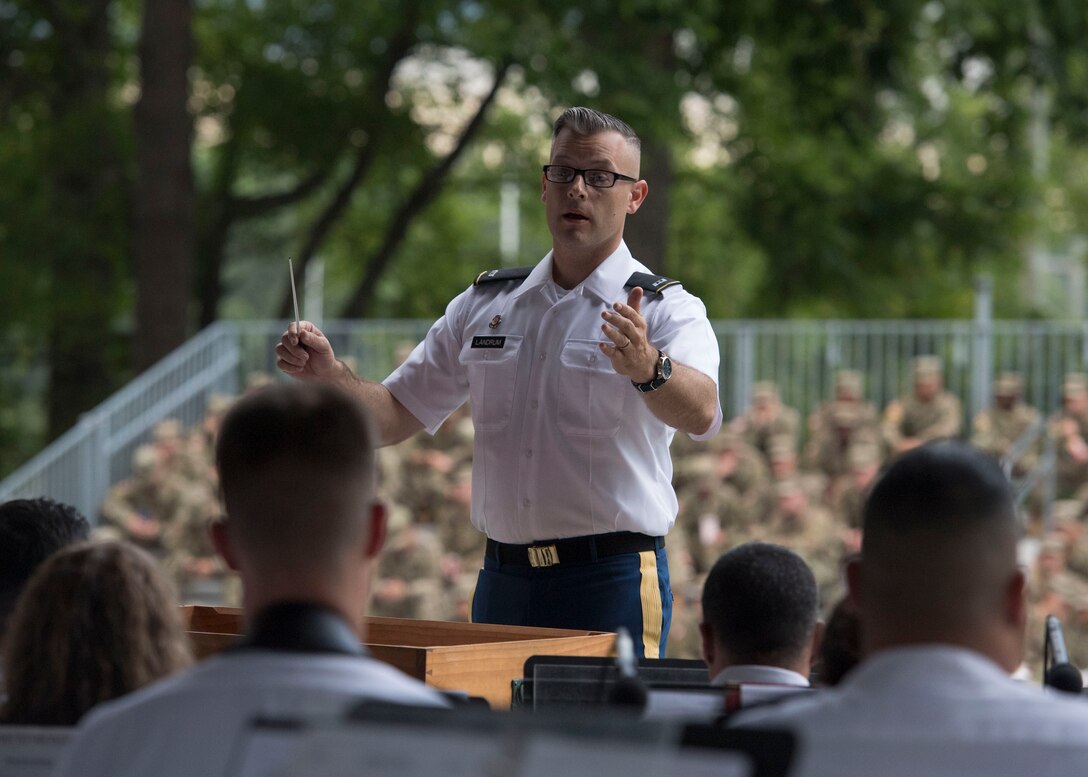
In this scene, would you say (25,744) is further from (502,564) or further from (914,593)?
(502,564)

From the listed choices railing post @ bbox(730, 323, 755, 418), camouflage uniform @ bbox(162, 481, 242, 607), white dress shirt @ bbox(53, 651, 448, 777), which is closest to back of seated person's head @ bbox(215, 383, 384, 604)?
white dress shirt @ bbox(53, 651, 448, 777)

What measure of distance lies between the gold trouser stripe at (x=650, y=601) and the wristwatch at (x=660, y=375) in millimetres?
505

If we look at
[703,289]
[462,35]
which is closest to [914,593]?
[462,35]

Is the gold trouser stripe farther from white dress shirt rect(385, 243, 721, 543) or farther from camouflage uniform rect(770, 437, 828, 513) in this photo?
camouflage uniform rect(770, 437, 828, 513)

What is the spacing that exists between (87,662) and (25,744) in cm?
15

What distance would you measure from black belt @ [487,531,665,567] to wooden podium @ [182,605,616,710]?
318 millimetres

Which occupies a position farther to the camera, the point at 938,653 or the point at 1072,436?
the point at 1072,436

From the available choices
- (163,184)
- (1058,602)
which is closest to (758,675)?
(1058,602)

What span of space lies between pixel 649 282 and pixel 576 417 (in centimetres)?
37

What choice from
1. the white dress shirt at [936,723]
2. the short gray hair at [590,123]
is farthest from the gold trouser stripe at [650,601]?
the white dress shirt at [936,723]

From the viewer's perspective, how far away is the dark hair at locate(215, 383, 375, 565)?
5.91ft

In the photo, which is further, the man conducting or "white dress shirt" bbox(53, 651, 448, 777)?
the man conducting

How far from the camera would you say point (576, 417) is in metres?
3.73

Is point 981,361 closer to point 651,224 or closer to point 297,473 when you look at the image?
point 651,224
